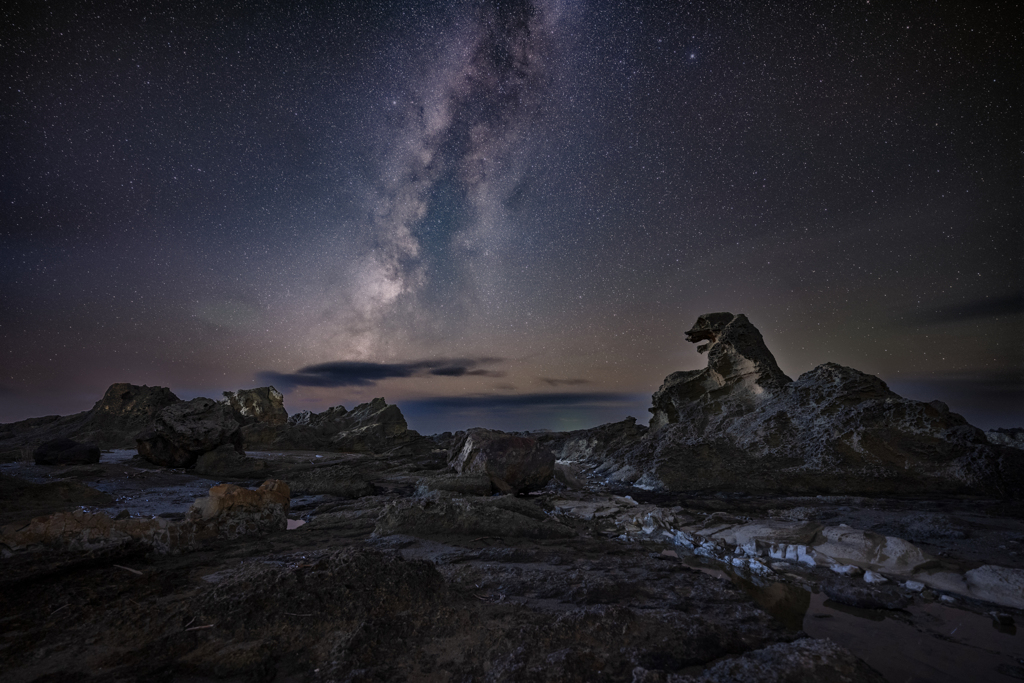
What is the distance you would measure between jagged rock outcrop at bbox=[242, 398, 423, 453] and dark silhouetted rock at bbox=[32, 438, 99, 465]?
44.9ft

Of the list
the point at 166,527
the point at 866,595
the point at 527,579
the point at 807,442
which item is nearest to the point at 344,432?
the point at 166,527

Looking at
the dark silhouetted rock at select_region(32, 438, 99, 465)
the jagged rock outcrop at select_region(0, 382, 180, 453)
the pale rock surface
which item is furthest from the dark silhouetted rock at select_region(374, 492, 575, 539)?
the jagged rock outcrop at select_region(0, 382, 180, 453)

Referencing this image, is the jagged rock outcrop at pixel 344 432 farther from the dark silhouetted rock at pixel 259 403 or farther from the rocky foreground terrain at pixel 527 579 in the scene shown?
the rocky foreground terrain at pixel 527 579

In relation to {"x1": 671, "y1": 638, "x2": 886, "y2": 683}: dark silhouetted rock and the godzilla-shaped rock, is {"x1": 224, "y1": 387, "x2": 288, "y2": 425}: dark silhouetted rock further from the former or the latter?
{"x1": 671, "y1": 638, "x2": 886, "y2": 683}: dark silhouetted rock

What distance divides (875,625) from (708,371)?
1827 cm

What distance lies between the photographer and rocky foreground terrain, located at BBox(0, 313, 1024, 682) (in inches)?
106

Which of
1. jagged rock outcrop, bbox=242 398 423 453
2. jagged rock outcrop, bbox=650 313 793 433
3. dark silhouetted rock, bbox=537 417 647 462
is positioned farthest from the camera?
jagged rock outcrop, bbox=242 398 423 453

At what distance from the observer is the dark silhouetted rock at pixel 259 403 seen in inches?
1696

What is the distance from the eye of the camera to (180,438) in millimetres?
16234

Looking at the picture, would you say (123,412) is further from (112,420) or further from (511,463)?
(511,463)

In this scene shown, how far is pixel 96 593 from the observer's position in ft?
11.4

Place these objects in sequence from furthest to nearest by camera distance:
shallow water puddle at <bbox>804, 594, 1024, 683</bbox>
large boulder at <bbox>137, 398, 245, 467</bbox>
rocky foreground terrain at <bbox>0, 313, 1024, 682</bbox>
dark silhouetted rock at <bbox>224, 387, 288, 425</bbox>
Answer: dark silhouetted rock at <bbox>224, 387, 288, 425</bbox> → large boulder at <bbox>137, 398, 245, 467</bbox> → shallow water puddle at <bbox>804, 594, 1024, 683</bbox> → rocky foreground terrain at <bbox>0, 313, 1024, 682</bbox>

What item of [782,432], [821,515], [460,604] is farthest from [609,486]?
[460,604]

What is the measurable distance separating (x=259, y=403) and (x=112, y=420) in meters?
11.8
